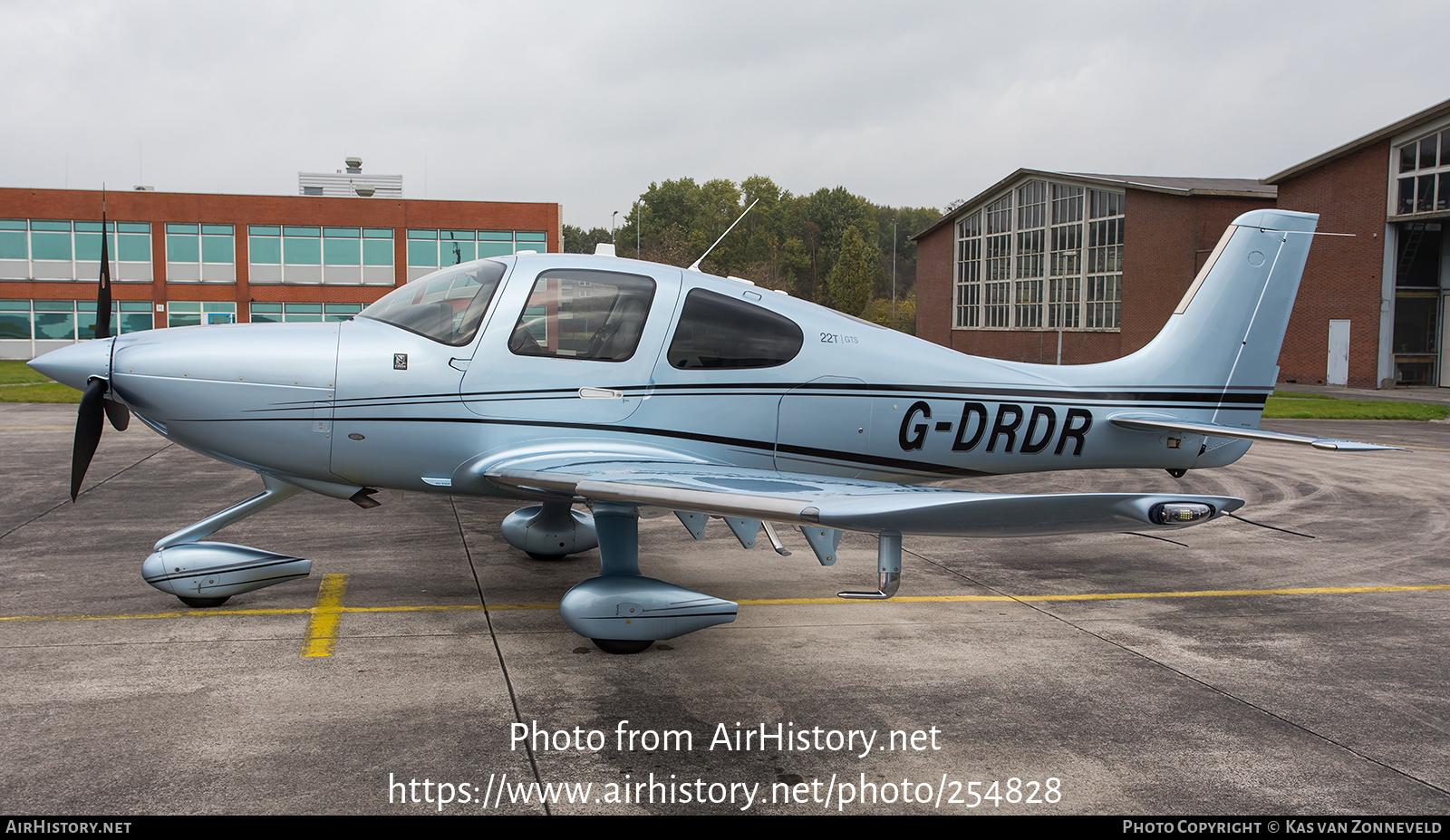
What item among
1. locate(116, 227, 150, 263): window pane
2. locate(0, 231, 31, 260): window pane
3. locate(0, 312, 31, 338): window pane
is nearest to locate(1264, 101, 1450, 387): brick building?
locate(116, 227, 150, 263): window pane

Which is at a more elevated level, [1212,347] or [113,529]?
[1212,347]

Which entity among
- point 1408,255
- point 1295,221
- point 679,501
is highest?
point 1408,255

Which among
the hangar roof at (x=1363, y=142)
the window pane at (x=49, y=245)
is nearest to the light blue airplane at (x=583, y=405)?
the hangar roof at (x=1363, y=142)

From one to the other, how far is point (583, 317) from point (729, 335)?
998 mm

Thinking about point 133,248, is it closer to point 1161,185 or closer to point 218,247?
point 218,247

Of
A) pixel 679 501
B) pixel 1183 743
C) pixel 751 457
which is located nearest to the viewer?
pixel 1183 743

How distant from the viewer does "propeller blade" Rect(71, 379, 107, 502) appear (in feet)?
19.3

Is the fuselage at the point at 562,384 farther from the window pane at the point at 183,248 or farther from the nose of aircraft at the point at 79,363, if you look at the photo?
the window pane at the point at 183,248

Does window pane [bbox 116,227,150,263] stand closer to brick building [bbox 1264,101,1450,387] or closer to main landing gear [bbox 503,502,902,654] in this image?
main landing gear [bbox 503,502,902,654]

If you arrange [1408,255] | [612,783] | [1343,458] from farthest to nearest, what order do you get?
1. [1408,255]
2. [1343,458]
3. [612,783]
